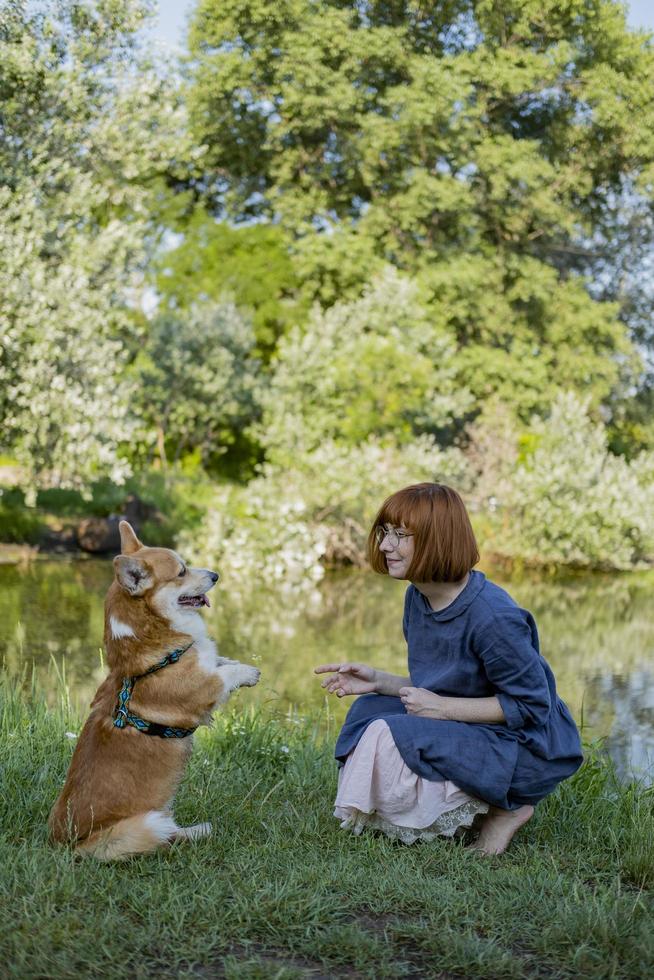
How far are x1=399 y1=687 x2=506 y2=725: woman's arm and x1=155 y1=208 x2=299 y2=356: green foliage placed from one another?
18.4 metres

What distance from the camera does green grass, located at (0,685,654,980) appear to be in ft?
8.41

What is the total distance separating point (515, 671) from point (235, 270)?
63.7ft

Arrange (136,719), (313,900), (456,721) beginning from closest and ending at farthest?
(313,900) < (136,719) < (456,721)

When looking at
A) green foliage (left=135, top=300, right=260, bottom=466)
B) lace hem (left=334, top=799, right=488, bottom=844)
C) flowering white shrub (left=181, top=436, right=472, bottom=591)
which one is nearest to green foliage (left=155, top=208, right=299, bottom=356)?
green foliage (left=135, top=300, right=260, bottom=466)

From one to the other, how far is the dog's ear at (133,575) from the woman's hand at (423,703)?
939 mm

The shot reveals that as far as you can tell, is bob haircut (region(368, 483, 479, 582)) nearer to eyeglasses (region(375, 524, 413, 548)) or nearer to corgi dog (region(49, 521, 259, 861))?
eyeglasses (region(375, 524, 413, 548))

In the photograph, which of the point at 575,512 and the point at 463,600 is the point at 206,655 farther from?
the point at 575,512

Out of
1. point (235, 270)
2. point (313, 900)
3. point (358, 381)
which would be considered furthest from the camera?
point (235, 270)

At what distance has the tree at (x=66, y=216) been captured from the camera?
37.7 ft

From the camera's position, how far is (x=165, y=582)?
3.35 meters

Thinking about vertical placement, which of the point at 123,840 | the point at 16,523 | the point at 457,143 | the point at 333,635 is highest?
the point at 457,143

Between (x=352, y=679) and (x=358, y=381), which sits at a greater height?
(x=358, y=381)

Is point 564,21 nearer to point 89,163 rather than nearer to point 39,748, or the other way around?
point 89,163

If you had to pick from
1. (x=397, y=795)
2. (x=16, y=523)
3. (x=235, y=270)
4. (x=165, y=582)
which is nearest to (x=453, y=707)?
(x=397, y=795)
